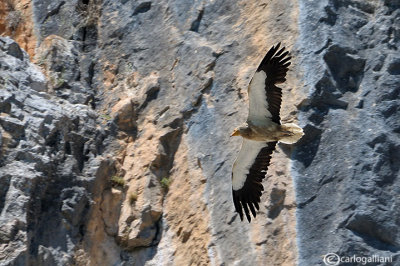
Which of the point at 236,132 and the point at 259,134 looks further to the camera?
the point at 236,132

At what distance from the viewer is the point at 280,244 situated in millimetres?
8820

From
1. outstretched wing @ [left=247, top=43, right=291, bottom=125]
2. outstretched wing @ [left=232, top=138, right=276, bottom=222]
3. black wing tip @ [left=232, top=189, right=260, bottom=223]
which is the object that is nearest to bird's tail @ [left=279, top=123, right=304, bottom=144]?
outstretched wing @ [left=247, top=43, right=291, bottom=125]

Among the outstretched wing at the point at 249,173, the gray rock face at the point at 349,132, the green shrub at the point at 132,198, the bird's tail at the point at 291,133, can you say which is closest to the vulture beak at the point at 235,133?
the outstretched wing at the point at 249,173

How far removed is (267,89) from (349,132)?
3.78 ft

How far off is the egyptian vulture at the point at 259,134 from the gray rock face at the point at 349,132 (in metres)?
0.41

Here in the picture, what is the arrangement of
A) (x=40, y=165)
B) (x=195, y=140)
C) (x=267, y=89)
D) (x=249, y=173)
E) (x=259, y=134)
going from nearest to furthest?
(x=267, y=89), (x=259, y=134), (x=249, y=173), (x=40, y=165), (x=195, y=140)

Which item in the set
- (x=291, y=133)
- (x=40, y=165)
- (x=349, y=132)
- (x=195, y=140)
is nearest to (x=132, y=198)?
(x=195, y=140)

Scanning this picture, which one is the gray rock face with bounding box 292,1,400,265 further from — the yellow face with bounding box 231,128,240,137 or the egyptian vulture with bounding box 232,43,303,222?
the yellow face with bounding box 231,128,240,137

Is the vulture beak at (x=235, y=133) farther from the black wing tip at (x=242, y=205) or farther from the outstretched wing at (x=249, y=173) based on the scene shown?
the black wing tip at (x=242, y=205)

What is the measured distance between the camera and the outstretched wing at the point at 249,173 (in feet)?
29.4

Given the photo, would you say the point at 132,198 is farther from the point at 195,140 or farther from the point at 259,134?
the point at 259,134

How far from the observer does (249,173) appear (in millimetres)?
9164

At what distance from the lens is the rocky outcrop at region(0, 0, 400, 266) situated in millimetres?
8891

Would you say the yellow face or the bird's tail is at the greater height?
the yellow face
